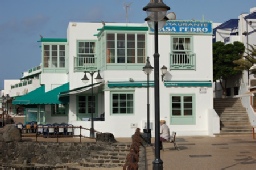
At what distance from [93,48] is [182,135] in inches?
332

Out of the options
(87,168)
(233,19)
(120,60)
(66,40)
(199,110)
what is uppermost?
(233,19)

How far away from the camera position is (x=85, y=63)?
102 ft

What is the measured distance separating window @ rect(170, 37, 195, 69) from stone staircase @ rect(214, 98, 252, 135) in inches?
159

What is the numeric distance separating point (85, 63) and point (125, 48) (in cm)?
414

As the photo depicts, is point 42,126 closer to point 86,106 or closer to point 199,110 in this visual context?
point 86,106

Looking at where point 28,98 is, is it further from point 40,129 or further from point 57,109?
point 40,129

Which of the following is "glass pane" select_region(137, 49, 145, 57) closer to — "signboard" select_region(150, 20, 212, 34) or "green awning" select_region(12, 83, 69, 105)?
"signboard" select_region(150, 20, 212, 34)

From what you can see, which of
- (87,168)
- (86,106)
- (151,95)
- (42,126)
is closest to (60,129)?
(42,126)

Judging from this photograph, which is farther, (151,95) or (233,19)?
(233,19)

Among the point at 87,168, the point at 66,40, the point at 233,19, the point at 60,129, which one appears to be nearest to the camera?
the point at 87,168

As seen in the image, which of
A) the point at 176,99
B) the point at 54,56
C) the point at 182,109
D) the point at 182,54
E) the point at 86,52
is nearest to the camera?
the point at 182,109

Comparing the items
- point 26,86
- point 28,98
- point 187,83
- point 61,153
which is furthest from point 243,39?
point 61,153

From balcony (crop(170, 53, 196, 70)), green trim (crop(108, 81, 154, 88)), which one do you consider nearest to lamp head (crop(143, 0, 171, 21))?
green trim (crop(108, 81, 154, 88))

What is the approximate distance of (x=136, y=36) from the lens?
92.2 ft
